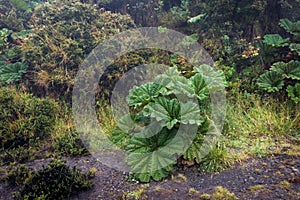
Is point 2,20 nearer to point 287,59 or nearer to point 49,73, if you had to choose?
point 49,73

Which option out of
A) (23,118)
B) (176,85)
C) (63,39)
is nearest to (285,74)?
(176,85)

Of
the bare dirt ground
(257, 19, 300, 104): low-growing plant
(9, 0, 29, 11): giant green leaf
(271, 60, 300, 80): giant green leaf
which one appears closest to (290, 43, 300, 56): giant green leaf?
(257, 19, 300, 104): low-growing plant

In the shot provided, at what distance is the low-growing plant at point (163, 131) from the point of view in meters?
3.64

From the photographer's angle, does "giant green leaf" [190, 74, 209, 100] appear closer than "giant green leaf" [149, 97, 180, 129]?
No

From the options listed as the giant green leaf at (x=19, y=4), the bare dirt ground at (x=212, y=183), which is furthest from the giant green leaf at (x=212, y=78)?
the giant green leaf at (x=19, y=4)

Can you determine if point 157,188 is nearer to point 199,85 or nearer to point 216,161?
point 216,161

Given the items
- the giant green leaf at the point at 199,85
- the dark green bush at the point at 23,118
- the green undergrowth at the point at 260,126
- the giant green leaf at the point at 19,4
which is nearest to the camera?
the green undergrowth at the point at 260,126

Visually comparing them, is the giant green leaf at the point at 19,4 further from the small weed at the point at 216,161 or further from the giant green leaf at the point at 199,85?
the small weed at the point at 216,161

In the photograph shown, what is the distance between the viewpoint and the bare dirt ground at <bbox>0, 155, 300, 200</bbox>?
3.17m

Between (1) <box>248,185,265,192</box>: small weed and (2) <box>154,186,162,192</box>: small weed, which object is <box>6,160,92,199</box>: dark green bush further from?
(1) <box>248,185,265,192</box>: small weed

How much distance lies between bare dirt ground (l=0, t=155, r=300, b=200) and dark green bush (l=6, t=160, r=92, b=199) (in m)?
0.11

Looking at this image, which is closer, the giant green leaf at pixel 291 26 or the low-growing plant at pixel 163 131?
the low-growing plant at pixel 163 131

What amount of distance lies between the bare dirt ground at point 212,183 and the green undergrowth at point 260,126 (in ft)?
0.92

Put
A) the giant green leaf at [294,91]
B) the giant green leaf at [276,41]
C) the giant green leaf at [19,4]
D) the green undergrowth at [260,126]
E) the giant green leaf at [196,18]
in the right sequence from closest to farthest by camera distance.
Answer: the green undergrowth at [260,126]
the giant green leaf at [294,91]
the giant green leaf at [276,41]
the giant green leaf at [196,18]
the giant green leaf at [19,4]
